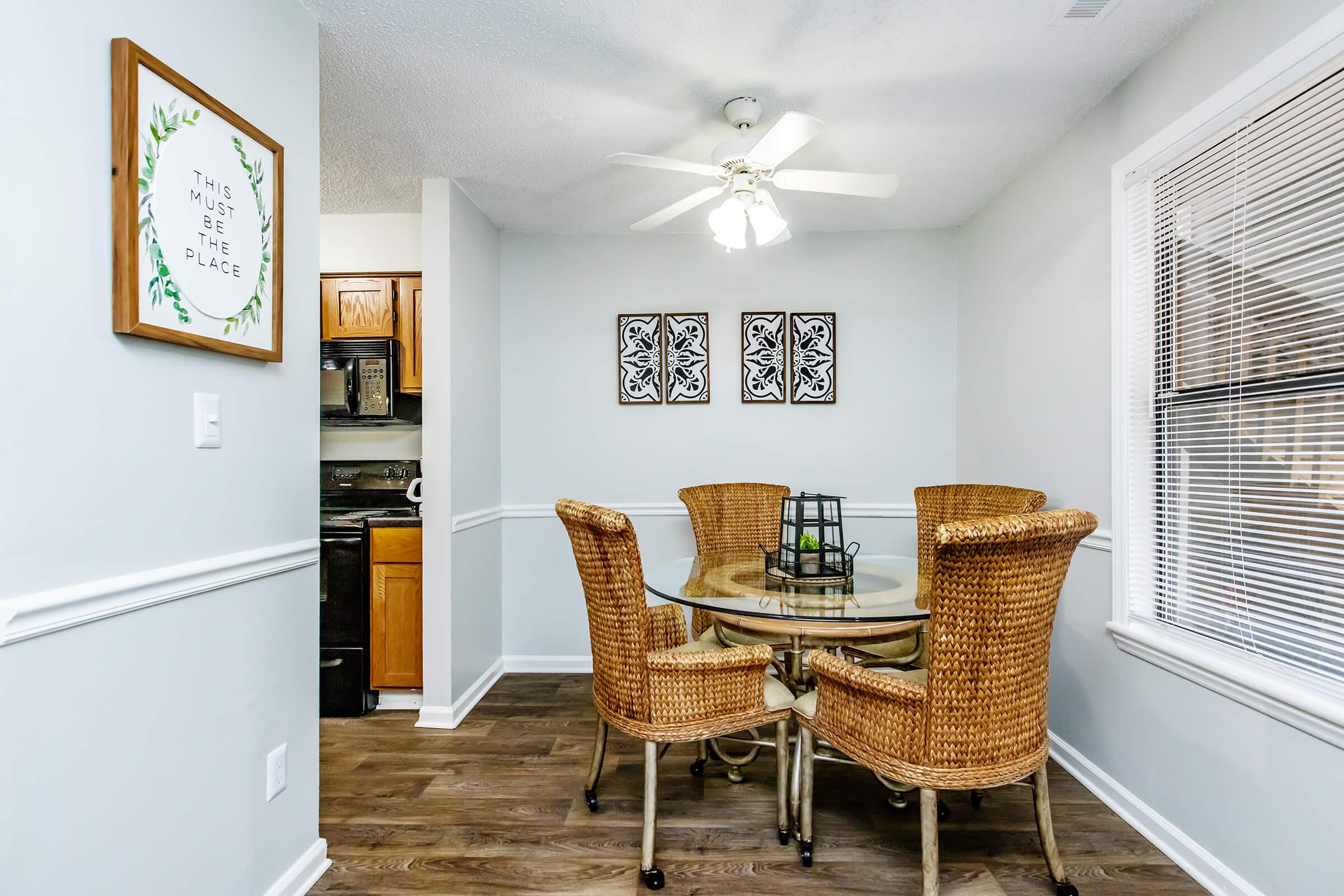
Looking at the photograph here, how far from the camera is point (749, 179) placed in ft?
7.70

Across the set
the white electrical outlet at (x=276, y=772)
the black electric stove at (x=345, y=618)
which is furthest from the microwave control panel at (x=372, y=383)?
the white electrical outlet at (x=276, y=772)

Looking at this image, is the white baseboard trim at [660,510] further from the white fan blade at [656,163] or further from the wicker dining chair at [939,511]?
the white fan blade at [656,163]

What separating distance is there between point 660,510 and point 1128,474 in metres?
2.26

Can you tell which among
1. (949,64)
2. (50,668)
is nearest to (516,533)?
(50,668)

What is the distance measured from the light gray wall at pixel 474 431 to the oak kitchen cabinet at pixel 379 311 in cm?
34

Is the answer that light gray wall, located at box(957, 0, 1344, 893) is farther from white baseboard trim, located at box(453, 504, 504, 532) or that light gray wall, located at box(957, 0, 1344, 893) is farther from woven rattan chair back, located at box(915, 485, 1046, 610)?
white baseboard trim, located at box(453, 504, 504, 532)

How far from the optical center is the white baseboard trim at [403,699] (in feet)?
10.8

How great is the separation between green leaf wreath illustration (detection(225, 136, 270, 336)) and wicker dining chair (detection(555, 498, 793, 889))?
0.93 meters

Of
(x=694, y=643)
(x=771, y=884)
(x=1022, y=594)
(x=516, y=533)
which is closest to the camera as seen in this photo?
(x=1022, y=594)

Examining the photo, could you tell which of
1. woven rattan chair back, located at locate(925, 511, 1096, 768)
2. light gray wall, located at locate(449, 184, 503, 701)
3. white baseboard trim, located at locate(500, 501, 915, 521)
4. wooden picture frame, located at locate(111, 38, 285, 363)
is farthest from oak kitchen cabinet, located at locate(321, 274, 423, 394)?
woven rattan chair back, located at locate(925, 511, 1096, 768)

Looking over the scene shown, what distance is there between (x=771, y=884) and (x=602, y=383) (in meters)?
2.64

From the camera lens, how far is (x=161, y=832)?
4.57ft

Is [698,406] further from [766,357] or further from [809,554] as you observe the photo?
[809,554]

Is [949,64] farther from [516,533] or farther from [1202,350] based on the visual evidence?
[516,533]
